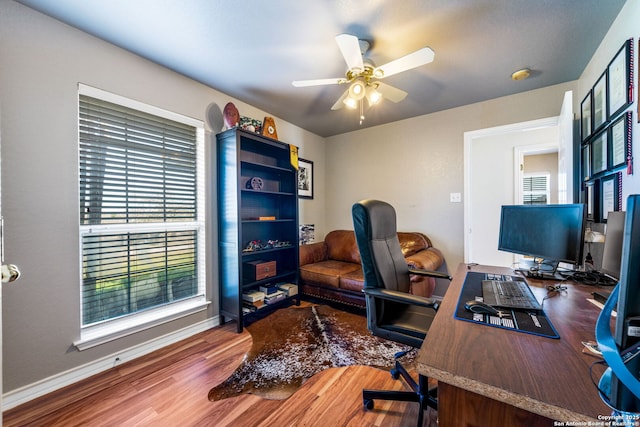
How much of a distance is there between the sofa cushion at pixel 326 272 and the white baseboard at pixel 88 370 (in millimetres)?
1239

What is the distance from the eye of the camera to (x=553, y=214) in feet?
4.99

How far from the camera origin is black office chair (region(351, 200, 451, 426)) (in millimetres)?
1313

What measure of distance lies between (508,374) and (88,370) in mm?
2492

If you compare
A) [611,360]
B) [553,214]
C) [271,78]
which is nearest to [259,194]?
[271,78]

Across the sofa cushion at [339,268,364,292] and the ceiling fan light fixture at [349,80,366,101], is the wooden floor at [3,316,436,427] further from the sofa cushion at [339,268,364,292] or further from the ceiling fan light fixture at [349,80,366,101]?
the ceiling fan light fixture at [349,80,366,101]

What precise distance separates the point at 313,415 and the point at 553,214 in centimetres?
184

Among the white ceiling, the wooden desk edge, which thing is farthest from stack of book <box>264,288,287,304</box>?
the wooden desk edge

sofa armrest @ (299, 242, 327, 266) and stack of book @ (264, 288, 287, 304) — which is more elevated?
sofa armrest @ (299, 242, 327, 266)

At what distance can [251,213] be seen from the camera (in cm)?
298

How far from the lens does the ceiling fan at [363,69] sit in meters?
1.58

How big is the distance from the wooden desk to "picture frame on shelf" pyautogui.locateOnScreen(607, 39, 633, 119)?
140 cm

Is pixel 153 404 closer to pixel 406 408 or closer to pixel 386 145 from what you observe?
pixel 406 408

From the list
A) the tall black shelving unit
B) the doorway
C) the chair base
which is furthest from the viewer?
the doorway

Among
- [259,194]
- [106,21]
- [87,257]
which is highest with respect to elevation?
Answer: [106,21]
